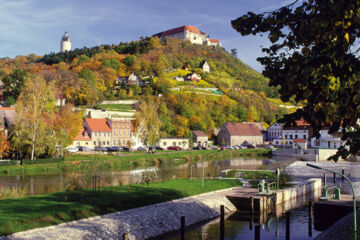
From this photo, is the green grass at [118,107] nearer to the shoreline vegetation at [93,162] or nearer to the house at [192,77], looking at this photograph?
the shoreline vegetation at [93,162]

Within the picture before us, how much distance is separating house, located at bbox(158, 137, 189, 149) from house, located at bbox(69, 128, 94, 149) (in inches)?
612

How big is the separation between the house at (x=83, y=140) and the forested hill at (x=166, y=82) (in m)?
14.3

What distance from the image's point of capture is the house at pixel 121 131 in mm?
78219

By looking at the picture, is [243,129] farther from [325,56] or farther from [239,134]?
[325,56]

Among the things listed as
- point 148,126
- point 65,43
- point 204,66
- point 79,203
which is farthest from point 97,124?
point 65,43

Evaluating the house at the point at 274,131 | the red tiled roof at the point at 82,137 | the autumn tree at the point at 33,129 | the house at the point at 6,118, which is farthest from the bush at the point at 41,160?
the house at the point at 274,131

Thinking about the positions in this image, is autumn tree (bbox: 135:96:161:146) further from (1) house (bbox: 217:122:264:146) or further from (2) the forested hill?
(1) house (bbox: 217:122:264:146)

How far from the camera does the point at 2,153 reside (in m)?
46.6

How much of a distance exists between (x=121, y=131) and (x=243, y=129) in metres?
39.4

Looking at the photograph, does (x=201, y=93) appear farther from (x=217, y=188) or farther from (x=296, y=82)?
(x=296, y=82)

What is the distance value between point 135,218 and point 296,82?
39.0 ft

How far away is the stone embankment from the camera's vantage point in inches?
622

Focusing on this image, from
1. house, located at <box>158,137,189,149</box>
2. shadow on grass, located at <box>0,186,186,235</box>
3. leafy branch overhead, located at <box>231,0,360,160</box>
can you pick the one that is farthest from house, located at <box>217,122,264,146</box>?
leafy branch overhead, located at <box>231,0,360,160</box>

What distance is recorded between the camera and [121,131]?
79688 millimetres
